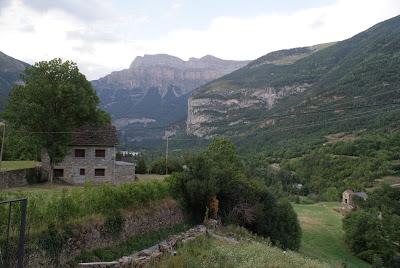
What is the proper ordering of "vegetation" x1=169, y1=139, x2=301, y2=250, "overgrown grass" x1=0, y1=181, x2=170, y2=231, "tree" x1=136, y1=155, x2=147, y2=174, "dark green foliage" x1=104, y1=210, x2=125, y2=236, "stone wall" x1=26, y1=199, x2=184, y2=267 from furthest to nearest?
"tree" x1=136, y1=155, x2=147, y2=174 < "vegetation" x1=169, y1=139, x2=301, y2=250 < "dark green foliage" x1=104, y1=210, x2=125, y2=236 < "overgrown grass" x1=0, y1=181, x2=170, y2=231 < "stone wall" x1=26, y1=199, x2=184, y2=267

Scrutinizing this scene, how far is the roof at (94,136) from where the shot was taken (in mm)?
40653

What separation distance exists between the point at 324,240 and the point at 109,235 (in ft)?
119

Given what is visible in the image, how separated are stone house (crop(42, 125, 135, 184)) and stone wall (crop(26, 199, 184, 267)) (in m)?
12.0

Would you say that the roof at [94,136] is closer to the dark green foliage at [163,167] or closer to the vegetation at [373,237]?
the dark green foliage at [163,167]

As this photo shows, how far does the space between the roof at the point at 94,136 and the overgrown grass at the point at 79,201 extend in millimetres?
13319

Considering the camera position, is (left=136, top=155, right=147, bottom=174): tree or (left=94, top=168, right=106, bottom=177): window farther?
(left=136, top=155, right=147, bottom=174): tree

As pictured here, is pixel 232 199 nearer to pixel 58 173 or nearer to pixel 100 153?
pixel 100 153

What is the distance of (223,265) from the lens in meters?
15.8

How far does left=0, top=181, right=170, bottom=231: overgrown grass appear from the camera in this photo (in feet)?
57.5

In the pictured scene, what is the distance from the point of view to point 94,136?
136ft

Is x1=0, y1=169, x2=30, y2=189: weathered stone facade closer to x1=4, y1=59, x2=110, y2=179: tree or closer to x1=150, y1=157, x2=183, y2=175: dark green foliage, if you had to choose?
x1=4, y1=59, x2=110, y2=179: tree

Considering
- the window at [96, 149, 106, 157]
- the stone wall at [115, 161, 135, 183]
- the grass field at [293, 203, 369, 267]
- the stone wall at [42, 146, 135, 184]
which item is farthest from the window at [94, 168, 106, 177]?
the grass field at [293, 203, 369, 267]

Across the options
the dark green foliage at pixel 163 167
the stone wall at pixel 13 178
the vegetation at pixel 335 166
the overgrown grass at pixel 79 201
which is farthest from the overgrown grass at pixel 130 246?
the vegetation at pixel 335 166

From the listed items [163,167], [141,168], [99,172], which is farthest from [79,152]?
[163,167]
